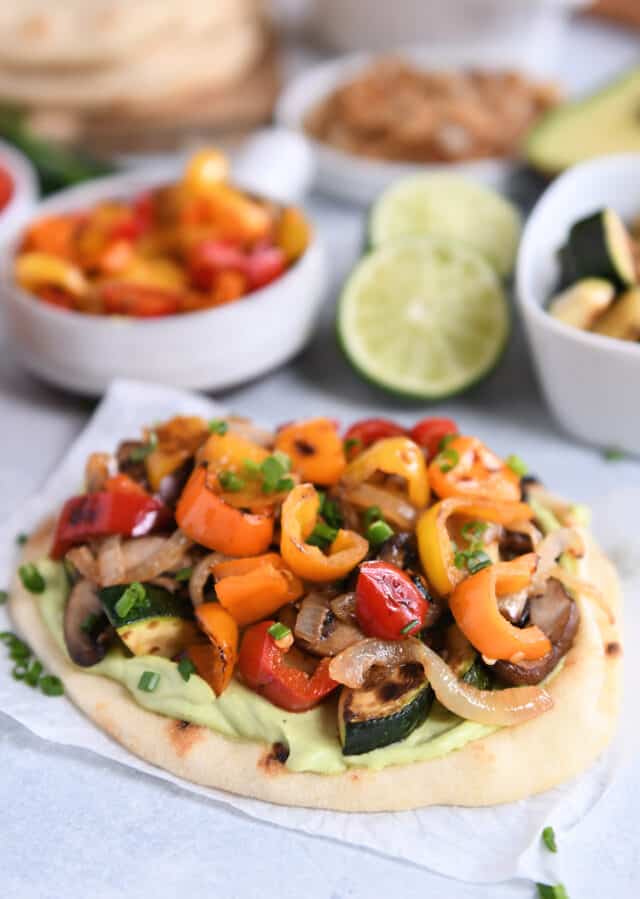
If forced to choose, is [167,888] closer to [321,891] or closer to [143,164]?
[321,891]

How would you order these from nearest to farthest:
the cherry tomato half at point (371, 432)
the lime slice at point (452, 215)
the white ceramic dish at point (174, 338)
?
the cherry tomato half at point (371, 432) < the white ceramic dish at point (174, 338) < the lime slice at point (452, 215)

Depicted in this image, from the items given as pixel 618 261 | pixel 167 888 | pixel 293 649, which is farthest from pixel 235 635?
pixel 618 261

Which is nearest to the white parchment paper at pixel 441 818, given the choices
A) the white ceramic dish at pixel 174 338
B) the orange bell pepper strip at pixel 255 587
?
the orange bell pepper strip at pixel 255 587

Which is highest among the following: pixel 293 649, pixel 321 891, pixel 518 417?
pixel 293 649

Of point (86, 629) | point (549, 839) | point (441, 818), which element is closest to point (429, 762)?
point (441, 818)

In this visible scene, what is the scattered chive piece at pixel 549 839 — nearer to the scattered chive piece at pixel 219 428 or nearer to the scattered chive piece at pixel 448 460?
the scattered chive piece at pixel 448 460

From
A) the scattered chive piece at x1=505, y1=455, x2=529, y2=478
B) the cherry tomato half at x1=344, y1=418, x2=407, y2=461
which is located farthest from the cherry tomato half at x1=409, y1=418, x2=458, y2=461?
the scattered chive piece at x1=505, y1=455, x2=529, y2=478

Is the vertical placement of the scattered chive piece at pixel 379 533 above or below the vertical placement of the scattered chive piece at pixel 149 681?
above
